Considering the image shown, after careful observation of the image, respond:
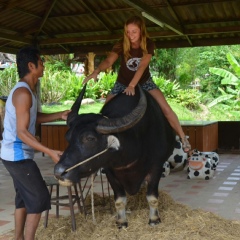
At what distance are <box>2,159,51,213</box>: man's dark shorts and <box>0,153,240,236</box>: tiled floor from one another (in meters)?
1.23

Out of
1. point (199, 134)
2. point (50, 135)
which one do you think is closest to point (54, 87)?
point (50, 135)

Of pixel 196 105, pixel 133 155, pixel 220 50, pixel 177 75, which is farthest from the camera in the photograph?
pixel 177 75

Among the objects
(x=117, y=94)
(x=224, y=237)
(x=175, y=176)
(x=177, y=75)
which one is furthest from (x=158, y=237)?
(x=177, y=75)

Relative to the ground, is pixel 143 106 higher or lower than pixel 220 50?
lower

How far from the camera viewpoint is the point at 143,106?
126 inches

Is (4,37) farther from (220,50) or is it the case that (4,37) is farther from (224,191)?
(220,50)

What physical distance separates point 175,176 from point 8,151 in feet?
14.7

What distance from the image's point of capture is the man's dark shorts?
10.6 feet

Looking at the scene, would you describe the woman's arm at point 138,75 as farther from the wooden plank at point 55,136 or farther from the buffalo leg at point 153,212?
the wooden plank at point 55,136

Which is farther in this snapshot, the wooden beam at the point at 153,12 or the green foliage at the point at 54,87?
the green foliage at the point at 54,87

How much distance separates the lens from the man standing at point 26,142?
3141 mm

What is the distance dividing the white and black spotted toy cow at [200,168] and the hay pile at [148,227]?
2553 mm

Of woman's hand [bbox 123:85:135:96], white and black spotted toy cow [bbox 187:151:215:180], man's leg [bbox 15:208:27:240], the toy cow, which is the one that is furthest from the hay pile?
the toy cow

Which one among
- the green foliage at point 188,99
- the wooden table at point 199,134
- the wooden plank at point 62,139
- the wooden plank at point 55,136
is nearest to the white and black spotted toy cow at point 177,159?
the wooden table at point 199,134
